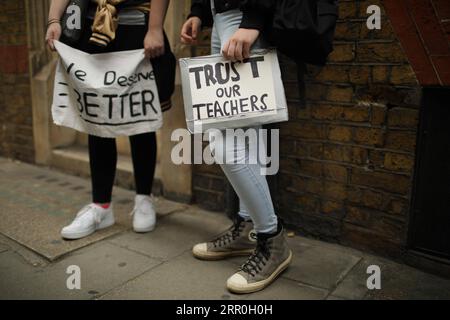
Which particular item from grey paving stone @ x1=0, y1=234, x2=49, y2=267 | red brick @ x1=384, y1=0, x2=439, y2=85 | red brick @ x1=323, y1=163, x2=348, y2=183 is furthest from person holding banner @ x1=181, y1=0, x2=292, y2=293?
grey paving stone @ x1=0, y1=234, x2=49, y2=267

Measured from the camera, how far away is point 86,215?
237 cm

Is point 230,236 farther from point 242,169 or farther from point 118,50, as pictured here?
point 118,50

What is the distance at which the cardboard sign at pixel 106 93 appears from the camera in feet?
7.14

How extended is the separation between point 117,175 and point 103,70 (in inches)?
47.6

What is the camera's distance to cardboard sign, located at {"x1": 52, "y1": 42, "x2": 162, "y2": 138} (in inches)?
85.7

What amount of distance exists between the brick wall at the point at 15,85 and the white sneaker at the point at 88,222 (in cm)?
183

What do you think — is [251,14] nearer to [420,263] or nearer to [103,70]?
[103,70]

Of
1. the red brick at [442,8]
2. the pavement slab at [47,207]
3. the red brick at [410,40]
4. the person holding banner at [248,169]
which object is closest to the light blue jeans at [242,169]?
the person holding banner at [248,169]

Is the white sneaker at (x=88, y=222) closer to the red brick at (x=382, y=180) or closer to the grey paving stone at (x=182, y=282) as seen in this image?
the grey paving stone at (x=182, y=282)

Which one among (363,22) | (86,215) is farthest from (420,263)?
(86,215)

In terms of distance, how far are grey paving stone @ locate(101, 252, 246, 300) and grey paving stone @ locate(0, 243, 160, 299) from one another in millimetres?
68

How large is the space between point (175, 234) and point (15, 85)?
97.6 inches

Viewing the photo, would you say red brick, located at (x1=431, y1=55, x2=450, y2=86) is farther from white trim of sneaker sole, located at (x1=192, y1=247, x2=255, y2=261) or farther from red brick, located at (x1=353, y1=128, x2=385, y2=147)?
white trim of sneaker sole, located at (x1=192, y1=247, x2=255, y2=261)

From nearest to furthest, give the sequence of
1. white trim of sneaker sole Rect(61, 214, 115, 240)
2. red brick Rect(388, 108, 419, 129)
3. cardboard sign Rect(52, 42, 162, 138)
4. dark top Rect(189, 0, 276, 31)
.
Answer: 1. dark top Rect(189, 0, 276, 31)
2. red brick Rect(388, 108, 419, 129)
3. cardboard sign Rect(52, 42, 162, 138)
4. white trim of sneaker sole Rect(61, 214, 115, 240)
